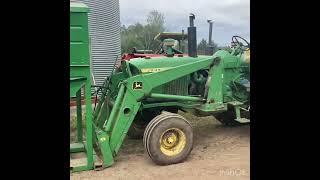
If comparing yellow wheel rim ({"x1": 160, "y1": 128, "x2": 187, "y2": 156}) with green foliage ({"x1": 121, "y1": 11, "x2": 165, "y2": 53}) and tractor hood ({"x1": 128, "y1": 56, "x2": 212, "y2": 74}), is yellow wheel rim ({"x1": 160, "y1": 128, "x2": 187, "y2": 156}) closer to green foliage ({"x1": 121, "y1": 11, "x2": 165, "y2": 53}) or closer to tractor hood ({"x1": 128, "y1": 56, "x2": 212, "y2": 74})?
tractor hood ({"x1": 128, "y1": 56, "x2": 212, "y2": 74})

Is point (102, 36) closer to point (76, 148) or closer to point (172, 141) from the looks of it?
point (76, 148)

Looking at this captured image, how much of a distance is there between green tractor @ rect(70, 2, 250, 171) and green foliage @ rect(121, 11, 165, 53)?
2801 centimetres

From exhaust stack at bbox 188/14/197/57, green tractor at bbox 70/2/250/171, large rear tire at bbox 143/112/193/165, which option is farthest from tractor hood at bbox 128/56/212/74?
large rear tire at bbox 143/112/193/165

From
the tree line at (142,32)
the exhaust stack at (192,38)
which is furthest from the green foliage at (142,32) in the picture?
the exhaust stack at (192,38)

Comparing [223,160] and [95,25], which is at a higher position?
[95,25]

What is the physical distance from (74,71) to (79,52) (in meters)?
0.27

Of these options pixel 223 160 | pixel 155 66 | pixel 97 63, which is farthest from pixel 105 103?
pixel 97 63

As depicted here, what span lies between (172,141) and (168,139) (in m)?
0.08

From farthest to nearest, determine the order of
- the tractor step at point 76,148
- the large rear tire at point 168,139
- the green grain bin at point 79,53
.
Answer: the tractor step at point 76,148 → the large rear tire at point 168,139 → the green grain bin at point 79,53

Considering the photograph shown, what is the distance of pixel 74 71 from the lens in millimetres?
5621

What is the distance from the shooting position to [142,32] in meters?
46.6

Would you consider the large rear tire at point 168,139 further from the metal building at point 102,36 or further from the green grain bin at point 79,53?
the metal building at point 102,36

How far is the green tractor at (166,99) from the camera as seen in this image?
Result: 6.12 meters

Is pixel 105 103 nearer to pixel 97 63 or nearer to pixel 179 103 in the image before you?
pixel 179 103
